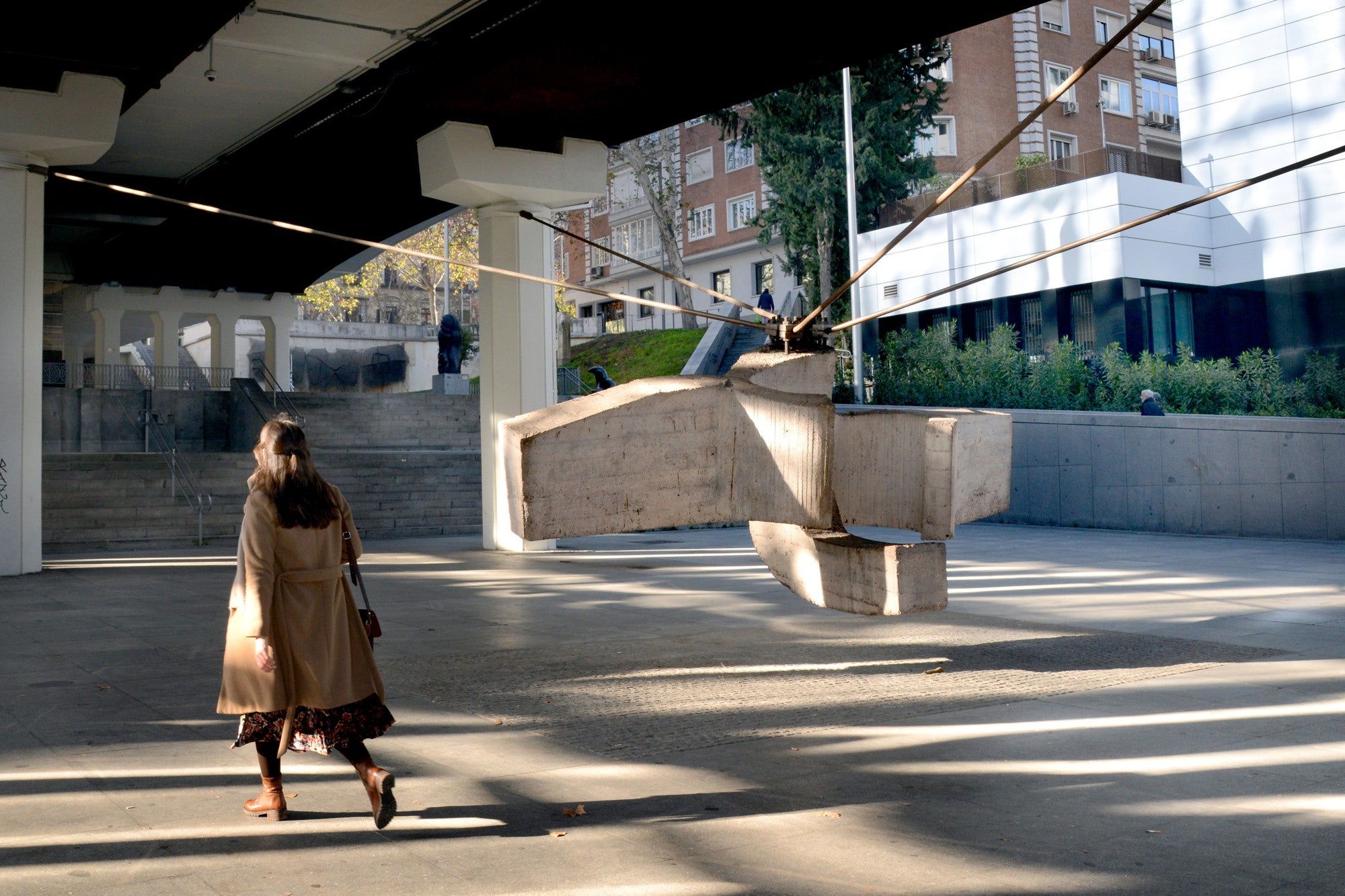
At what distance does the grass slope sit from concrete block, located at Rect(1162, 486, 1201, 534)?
1912cm

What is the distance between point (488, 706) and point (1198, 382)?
52.0ft

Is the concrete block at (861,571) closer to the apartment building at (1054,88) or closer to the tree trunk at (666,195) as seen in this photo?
the tree trunk at (666,195)

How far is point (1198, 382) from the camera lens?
1902 centimetres

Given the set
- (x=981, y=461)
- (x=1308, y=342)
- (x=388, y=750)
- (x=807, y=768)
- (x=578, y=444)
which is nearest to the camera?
(x=807, y=768)

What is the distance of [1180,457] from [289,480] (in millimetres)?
15177

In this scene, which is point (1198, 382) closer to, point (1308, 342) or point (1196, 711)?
point (1308, 342)

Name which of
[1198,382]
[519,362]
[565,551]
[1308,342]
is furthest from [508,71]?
[1308,342]

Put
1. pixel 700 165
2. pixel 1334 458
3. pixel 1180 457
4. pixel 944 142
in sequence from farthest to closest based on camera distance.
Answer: pixel 700 165 < pixel 944 142 < pixel 1180 457 < pixel 1334 458

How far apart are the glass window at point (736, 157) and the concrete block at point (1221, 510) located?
112 ft

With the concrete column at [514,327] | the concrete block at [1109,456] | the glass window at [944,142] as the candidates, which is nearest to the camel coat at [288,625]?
the concrete column at [514,327]

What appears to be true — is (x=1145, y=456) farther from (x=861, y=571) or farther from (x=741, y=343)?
(x=741, y=343)

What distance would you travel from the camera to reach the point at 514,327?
1638 centimetres

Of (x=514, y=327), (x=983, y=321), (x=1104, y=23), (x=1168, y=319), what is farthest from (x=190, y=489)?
(x=1104, y=23)

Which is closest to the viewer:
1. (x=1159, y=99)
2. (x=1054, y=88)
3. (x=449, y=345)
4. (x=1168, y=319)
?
(x=1168, y=319)
